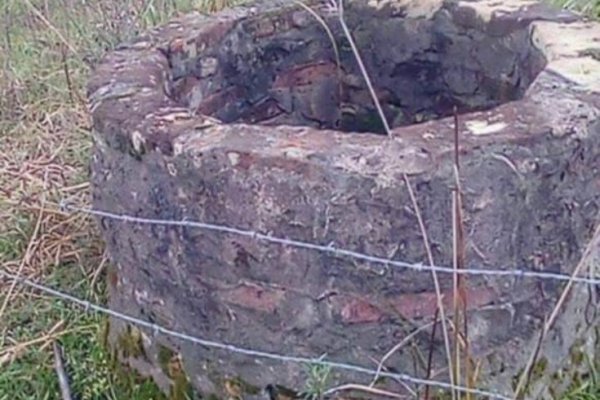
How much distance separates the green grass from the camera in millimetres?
3514

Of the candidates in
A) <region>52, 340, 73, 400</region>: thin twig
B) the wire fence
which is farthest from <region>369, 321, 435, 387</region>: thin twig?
→ <region>52, 340, 73, 400</region>: thin twig

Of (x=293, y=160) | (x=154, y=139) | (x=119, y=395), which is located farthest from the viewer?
(x=119, y=395)

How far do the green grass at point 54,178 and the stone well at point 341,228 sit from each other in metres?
0.21

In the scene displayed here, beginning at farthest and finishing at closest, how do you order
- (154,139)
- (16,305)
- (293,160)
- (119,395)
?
(16,305) < (119,395) < (154,139) < (293,160)

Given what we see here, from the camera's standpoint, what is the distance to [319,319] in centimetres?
284

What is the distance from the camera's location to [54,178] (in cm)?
443

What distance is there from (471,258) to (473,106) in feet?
3.74

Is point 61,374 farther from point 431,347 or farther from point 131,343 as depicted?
point 431,347

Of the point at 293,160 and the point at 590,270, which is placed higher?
the point at 293,160

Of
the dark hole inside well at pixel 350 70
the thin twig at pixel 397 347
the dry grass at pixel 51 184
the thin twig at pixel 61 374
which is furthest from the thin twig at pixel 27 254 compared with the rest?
the thin twig at pixel 397 347

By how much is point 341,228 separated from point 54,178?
6.41ft

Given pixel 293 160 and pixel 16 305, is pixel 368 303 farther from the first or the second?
pixel 16 305

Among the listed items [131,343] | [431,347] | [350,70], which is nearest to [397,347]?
[431,347]

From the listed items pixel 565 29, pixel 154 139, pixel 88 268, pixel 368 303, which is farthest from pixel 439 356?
pixel 88 268
